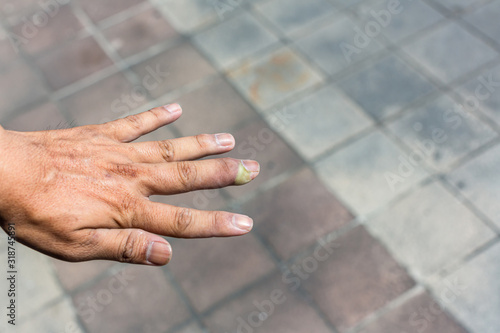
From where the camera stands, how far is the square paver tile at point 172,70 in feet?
16.5

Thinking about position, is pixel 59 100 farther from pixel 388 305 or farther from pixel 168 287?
pixel 388 305

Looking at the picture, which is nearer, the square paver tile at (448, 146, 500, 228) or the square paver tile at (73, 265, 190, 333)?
the square paver tile at (73, 265, 190, 333)

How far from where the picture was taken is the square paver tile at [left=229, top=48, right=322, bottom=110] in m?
4.81

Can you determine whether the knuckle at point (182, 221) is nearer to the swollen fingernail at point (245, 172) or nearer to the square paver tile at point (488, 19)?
the swollen fingernail at point (245, 172)

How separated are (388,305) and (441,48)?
293 centimetres

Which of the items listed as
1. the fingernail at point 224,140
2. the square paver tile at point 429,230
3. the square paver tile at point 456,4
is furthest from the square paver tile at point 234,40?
the fingernail at point 224,140

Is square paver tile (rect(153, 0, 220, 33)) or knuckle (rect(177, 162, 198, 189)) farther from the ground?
knuckle (rect(177, 162, 198, 189))

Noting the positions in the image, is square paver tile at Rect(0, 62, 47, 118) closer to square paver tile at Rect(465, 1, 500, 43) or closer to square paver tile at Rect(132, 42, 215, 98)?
square paver tile at Rect(132, 42, 215, 98)

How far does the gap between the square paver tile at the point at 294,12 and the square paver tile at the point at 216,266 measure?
8.75ft

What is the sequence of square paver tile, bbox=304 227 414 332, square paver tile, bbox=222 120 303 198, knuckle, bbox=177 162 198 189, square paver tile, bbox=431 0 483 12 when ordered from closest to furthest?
knuckle, bbox=177 162 198 189, square paver tile, bbox=304 227 414 332, square paver tile, bbox=222 120 303 198, square paver tile, bbox=431 0 483 12

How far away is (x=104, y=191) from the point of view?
2.16 m

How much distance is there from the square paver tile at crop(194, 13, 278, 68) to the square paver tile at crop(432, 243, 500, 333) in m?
3.00

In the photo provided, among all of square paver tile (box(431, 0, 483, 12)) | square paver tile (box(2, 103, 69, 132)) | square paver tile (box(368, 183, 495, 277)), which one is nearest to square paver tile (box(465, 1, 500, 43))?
Answer: square paver tile (box(431, 0, 483, 12))

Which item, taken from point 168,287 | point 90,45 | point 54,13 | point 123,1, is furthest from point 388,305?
point 54,13
